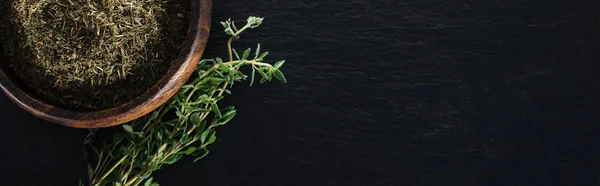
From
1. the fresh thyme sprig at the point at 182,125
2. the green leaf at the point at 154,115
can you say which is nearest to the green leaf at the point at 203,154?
the fresh thyme sprig at the point at 182,125

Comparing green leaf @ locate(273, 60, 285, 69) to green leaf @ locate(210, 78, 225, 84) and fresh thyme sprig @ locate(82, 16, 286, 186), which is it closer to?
fresh thyme sprig @ locate(82, 16, 286, 186)

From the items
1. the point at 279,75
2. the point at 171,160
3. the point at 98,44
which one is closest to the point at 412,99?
the point at 279,75

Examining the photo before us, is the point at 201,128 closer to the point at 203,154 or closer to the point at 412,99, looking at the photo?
the point at 203,154

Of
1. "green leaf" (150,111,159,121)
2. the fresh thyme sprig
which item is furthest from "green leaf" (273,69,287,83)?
"green leaf" (150,111,159,121)

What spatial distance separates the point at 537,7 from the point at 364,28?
1.05ft

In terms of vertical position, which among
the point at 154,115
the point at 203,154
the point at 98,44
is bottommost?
the point at 203,154

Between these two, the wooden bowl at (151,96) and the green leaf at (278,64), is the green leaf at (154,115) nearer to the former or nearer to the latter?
the wooden bowl at (151,96)

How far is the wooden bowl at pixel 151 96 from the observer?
1332mm

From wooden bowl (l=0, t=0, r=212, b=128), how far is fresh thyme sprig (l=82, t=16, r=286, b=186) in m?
0.04

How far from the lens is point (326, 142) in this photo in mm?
1446

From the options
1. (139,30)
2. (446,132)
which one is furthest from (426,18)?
(139,30)

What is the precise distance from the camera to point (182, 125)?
1412 millimetres

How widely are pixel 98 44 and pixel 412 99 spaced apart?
1.91 ft

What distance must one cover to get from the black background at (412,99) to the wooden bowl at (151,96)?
142 millimetres
